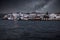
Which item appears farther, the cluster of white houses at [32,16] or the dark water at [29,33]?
the cluster of white houses at [32,16]

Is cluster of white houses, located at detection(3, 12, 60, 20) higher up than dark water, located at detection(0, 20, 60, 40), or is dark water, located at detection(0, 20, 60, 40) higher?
cluster of white houses, located at detection(3, 12, 60, 20)

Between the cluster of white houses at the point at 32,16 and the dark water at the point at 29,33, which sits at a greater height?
the cluster of white houses at the point at 32,16

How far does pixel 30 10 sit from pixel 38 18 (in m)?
0.63

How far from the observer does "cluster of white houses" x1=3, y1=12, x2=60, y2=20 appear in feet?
16.9

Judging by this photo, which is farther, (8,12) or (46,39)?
(8,12)

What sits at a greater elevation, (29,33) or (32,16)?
(32,16)

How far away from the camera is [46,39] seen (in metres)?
1.79

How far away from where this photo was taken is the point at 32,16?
208 inches

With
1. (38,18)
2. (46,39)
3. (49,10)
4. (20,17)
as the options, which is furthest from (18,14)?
(46,39)

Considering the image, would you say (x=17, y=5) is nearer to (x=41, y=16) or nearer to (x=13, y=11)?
(x=13, y=11)

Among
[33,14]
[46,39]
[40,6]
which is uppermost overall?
[40,6]

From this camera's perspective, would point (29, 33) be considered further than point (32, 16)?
No

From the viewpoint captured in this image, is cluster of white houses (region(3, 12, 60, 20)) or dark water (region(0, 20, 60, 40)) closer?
dark water (region(0, 20, 60, 40))

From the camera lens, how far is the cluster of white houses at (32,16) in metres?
5.16
